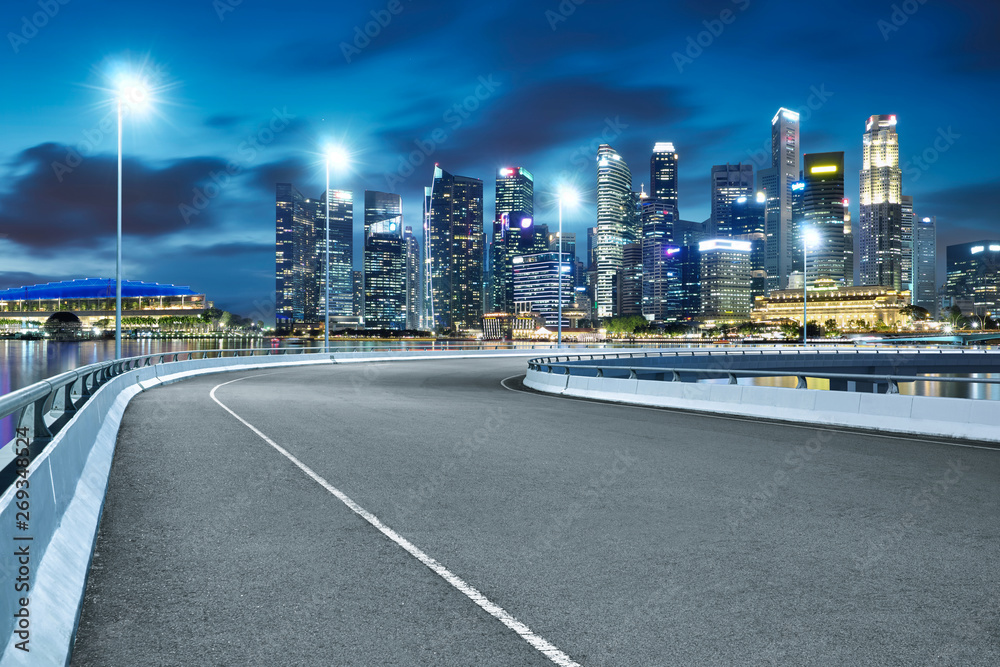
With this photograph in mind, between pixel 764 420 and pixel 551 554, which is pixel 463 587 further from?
pixel 764 420

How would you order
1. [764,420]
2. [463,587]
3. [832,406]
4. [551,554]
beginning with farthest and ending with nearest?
[764,420]
[832,406]
[551,554]
[463,587]

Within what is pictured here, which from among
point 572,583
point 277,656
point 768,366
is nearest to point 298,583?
point 277,656

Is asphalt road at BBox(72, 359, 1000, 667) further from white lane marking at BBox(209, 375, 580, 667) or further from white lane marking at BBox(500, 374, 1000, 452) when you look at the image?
white lane marking at BBox(500, 374, 1000, 452)

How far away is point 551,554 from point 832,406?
41.6ft

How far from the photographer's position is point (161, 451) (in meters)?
11.7

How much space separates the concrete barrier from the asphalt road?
1935 millimetres

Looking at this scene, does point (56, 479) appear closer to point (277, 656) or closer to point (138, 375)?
point (277, 656)

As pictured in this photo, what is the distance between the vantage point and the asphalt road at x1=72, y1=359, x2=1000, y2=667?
14.1 ft

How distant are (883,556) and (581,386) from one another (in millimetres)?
19698

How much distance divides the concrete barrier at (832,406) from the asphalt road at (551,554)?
1.93m

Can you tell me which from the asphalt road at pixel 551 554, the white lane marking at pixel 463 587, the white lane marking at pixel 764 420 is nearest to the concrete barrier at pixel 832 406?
the white lane marking at pixel 764 420

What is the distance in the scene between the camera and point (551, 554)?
6.10 m

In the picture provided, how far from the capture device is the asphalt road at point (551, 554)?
4309mm

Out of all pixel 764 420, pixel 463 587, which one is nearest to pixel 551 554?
pixel 463 587
